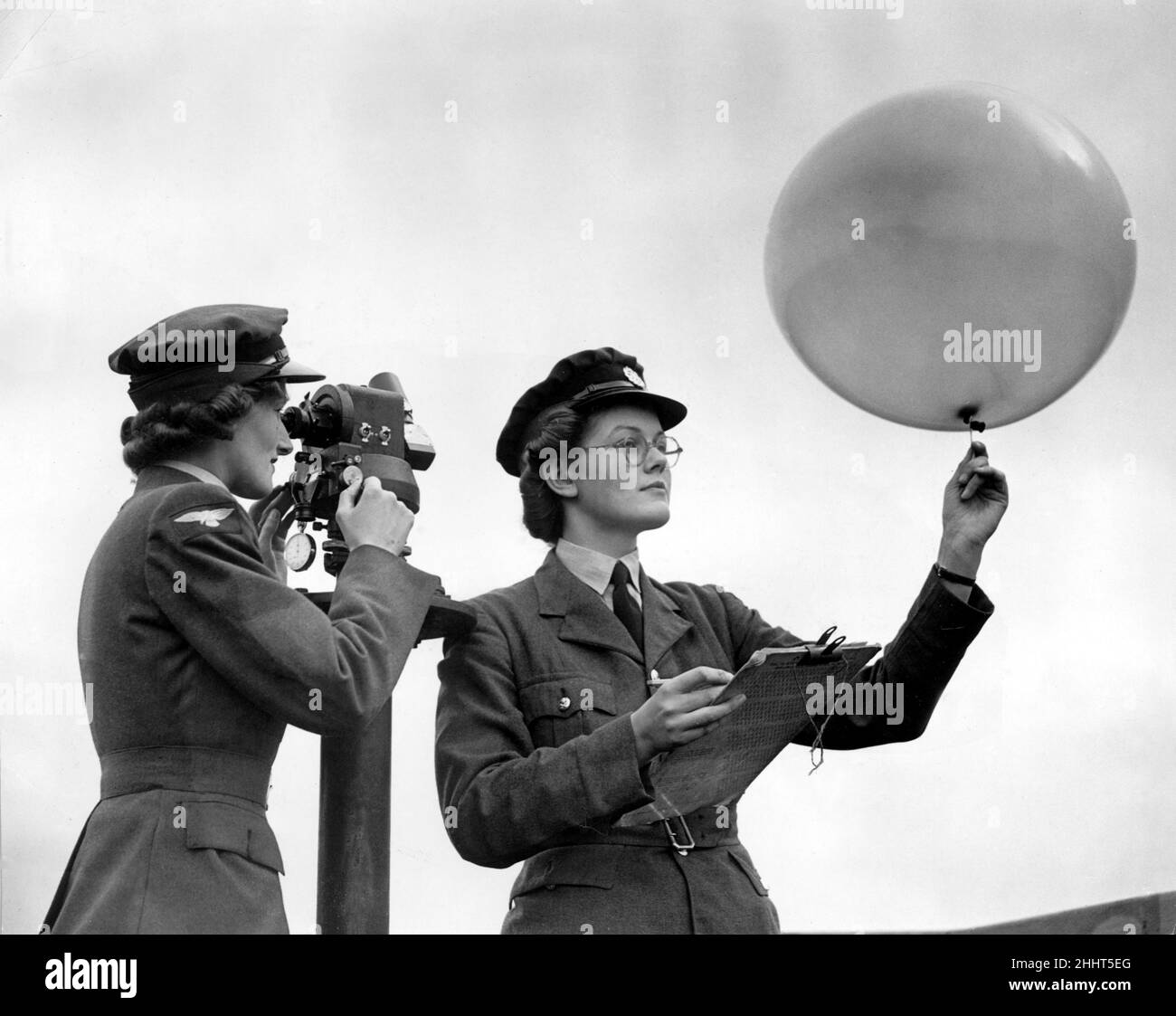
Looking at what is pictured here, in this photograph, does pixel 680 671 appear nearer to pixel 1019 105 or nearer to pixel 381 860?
pixel 381 860

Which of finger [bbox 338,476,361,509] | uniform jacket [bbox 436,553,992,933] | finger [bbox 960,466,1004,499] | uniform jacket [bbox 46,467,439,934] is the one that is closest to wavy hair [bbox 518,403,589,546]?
uniform jacket [bbox 436,553,992,933]

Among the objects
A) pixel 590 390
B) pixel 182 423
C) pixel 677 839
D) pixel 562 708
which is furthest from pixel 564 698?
pixel 182 423

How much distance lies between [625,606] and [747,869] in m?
0.68

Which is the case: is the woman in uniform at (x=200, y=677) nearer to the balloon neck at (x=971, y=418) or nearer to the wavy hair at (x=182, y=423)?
the wavy hair at (x=182, y=423)

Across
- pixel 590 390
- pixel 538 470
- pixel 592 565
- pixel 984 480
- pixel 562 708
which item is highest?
pixel 590 390

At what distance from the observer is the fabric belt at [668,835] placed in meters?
3.75

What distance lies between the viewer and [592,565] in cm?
415

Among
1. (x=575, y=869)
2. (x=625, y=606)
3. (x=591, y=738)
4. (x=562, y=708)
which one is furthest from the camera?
(x=625, y=606)

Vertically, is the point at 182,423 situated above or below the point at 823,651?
above

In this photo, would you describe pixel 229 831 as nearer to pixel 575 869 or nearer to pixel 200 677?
pixel 200 677

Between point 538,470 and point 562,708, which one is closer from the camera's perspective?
point 562,708

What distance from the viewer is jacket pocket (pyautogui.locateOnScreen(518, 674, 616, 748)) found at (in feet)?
12.7

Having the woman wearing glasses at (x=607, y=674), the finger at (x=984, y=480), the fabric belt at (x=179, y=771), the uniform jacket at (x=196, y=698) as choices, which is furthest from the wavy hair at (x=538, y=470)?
the fabric belt at (x=179, y=771)

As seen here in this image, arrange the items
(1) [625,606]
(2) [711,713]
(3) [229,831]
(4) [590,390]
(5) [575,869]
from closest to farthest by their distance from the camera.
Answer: (3) [229,831] → (2) [711,713] → (5) [575,869] → (1) [625,606] → (4) [590,390]
